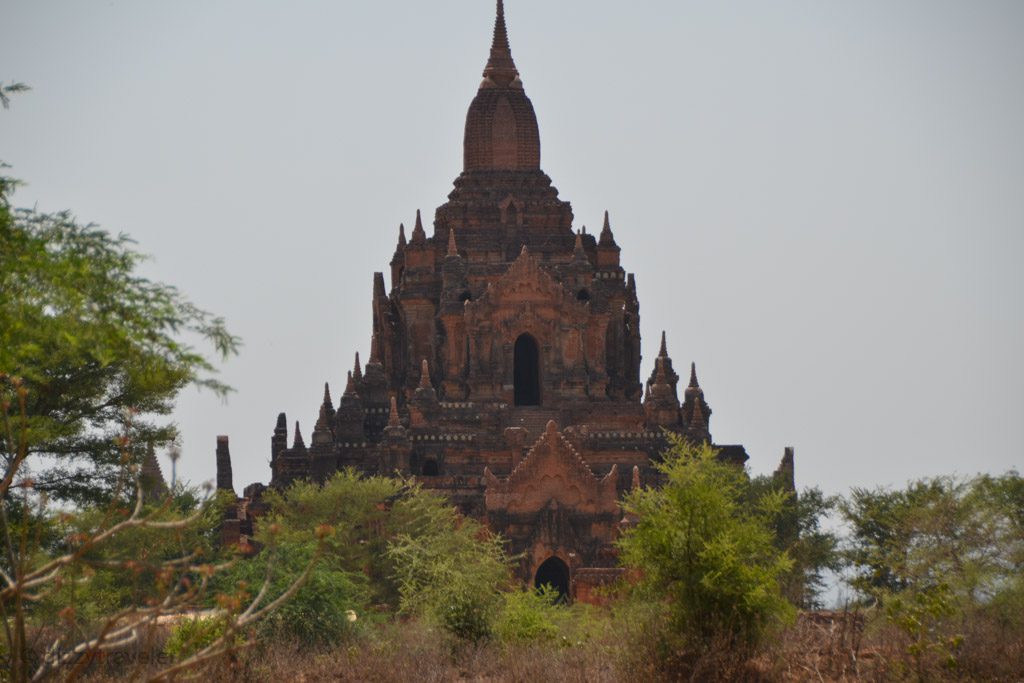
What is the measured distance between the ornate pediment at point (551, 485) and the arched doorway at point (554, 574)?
115cm

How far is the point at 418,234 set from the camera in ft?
181

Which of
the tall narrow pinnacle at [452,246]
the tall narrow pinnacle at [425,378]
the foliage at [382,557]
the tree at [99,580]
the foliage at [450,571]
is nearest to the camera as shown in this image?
the tree at [99,580]

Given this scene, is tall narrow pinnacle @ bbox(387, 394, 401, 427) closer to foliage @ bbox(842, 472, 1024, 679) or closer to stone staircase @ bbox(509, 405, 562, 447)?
stone staircase @ bbox(509, 405, 562, 447)

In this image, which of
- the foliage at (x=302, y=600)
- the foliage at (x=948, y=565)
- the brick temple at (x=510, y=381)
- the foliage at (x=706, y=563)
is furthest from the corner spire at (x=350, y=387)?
the foliage at (x=706, y=563)

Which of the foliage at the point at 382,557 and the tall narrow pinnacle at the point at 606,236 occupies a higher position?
the tall narrow pinnacle at the point at 606,236

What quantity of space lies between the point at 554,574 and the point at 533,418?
236 inches

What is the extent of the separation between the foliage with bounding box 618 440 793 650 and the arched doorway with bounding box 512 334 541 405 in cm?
2223

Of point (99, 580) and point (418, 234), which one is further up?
point (418, 234)

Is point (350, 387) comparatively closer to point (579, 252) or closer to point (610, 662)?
point (579, 252)

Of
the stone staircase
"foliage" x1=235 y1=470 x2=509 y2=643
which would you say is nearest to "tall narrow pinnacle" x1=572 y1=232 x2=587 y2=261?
the stone staircase

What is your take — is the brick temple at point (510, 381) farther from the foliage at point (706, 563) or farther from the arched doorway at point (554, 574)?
the foliage at point (706, 563)

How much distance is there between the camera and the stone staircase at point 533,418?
50.3 m

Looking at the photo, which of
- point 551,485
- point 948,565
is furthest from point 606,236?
point 948,565

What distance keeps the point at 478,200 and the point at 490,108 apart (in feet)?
8.30
